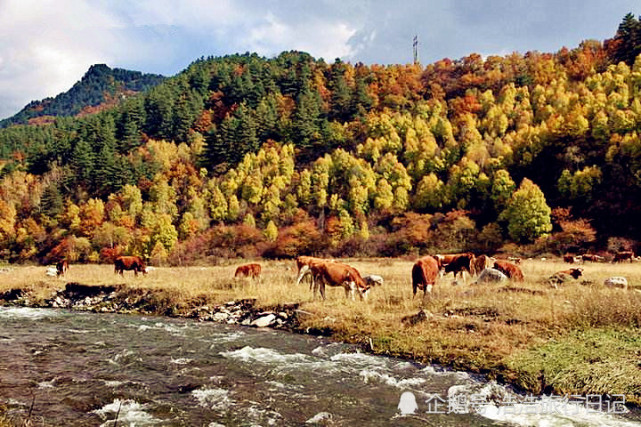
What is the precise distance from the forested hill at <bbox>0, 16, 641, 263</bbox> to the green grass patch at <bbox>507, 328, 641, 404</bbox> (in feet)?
155

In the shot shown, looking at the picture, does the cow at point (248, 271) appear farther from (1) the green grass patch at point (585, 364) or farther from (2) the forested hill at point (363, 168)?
(2) the forested hill at point (363, 168)

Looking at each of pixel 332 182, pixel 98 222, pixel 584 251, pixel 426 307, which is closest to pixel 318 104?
pixel 332 182

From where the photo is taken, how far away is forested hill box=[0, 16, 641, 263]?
212ft

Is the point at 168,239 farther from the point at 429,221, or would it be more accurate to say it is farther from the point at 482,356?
the point at 482,356

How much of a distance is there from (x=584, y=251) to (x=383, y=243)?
87.1ft

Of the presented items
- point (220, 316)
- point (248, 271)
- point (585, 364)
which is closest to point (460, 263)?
point (248, 271)

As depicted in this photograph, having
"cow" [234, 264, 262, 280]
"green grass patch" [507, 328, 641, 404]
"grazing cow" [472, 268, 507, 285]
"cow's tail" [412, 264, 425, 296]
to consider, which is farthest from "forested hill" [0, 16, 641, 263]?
"green grass patch" [507, 328, 641, 404]

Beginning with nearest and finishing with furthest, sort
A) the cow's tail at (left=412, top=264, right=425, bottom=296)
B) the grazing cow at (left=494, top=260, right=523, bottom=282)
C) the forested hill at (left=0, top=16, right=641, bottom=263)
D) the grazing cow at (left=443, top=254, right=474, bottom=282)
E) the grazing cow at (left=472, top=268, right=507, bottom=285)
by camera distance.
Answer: the cow's tail at (left=412, top=264, right=425, bottom=296) < the grazing cow at (left=472, top=268, right=507, bottom=285) < the grazing cow at (left=494, top=260, right=523, bottom=282) < the grazing cow at (left=443, top=254, right=474, bottom=282) < the forested hill at (left=0, top=16, right=641, bottom=263)

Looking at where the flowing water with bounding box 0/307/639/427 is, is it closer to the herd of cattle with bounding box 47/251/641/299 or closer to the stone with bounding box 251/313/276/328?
the stone with bounding box 251/313/276/328

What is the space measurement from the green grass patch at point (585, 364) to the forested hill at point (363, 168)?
47.3m

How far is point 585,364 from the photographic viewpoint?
9.68 meters

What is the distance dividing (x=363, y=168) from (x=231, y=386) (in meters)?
77.3

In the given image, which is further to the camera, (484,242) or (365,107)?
(365,107)

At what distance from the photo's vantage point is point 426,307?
15445 mm
